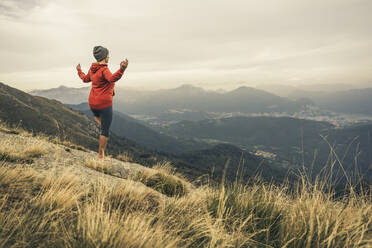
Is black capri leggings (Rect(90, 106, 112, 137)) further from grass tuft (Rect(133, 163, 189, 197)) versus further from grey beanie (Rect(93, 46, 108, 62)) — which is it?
grass tuft (Rect(133, 163, 189, 197))

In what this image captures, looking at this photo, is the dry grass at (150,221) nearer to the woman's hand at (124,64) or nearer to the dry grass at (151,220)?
the dry grass at (151,220)

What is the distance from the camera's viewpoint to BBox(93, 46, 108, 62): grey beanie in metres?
5.09

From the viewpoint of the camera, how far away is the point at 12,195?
7.81 feet

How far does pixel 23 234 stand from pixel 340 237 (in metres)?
3.18

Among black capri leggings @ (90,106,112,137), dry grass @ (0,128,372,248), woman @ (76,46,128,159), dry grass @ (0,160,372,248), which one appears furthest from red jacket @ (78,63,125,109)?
dry grass @ (0,160,372,248)

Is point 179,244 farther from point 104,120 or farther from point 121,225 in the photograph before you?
point 104,120

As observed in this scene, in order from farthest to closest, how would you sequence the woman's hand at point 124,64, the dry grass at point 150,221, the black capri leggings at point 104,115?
1. the black capri leggings at point 104,115
2. the woman's hand at point 124,64
3. the dry grass at point 150,221

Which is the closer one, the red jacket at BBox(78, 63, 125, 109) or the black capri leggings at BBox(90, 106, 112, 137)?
the red jacket at BBox(78, 63, 125, 109)

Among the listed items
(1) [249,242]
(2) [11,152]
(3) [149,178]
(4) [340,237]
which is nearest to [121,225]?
(1) [249,242]

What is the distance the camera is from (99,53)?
16.7ft

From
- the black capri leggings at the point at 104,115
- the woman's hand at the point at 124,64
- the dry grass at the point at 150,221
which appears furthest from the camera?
the black capri leggings at the point at 104,115

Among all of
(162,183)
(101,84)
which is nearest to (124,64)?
(101,84)

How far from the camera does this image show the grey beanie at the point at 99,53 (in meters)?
5.09

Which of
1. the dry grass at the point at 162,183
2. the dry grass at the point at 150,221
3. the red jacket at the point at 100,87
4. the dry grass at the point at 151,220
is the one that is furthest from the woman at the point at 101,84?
the dry grass at the point at 150,221
